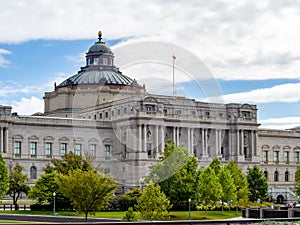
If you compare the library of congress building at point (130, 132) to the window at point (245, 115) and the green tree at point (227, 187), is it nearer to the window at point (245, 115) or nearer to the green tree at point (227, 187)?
the window at point (245, 115)

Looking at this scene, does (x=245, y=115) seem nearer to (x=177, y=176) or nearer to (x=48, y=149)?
(x=48, y=149)

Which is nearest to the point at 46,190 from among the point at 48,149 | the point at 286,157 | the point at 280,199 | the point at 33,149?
the point at 33,149

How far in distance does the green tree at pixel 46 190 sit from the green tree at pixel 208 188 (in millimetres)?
17508

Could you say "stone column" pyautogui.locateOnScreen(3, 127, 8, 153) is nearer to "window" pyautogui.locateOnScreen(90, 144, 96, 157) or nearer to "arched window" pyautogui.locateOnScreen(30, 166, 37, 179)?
"arched window" pyautogui.locateOnScreen(30, 166, 37, 179)

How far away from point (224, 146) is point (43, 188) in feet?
192

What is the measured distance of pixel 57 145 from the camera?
116m

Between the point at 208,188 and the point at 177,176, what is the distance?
490 cm

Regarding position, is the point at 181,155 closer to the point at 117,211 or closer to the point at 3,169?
the point at 117,211

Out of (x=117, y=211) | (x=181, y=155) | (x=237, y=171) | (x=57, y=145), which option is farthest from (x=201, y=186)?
(x=57, y=145)

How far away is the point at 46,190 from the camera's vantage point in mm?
80250

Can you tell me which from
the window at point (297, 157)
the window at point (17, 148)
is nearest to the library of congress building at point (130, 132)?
the window at point (17, 148)

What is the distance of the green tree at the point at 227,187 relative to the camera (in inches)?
3489

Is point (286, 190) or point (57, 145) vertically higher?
point (57, 145)

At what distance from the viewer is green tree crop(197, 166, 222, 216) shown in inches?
3273
